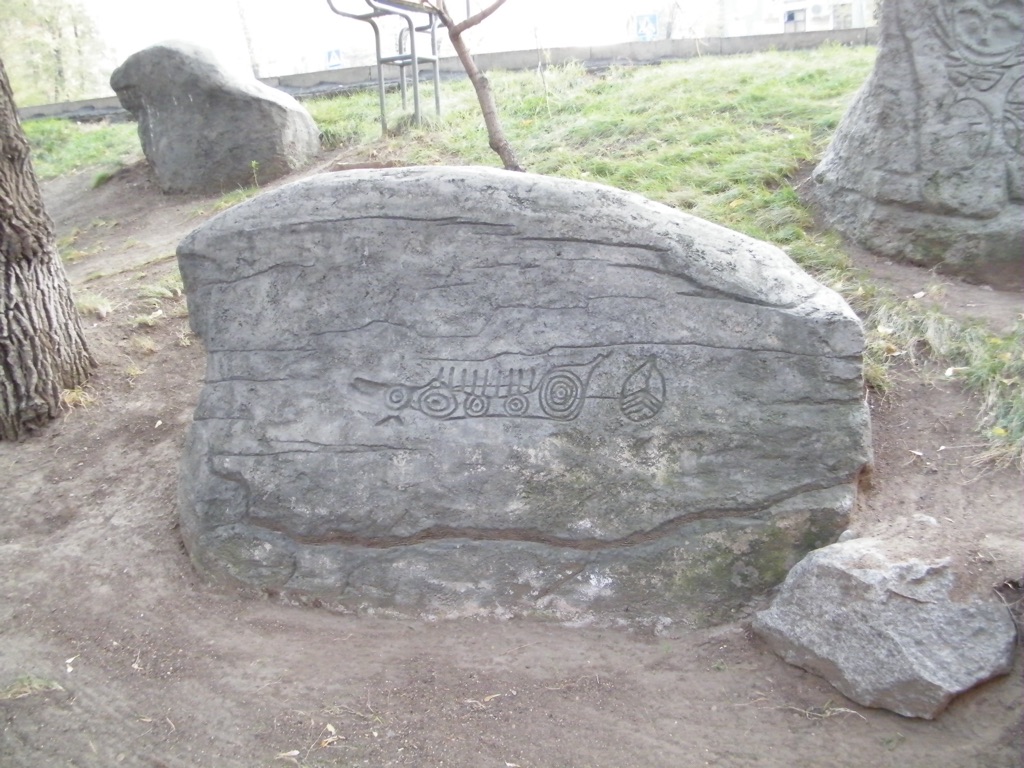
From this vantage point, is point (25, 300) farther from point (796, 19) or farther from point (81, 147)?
point (796, 19)

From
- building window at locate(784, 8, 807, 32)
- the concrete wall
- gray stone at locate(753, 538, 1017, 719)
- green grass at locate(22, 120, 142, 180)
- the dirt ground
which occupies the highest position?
building window at locate(784, 8, 807, 32)

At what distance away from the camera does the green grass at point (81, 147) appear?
931 centimetres

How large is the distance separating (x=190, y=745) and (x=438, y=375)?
1.33 m

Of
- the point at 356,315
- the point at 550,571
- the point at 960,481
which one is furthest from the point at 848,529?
the point at 356,315

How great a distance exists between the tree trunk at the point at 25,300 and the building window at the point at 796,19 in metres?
15.1

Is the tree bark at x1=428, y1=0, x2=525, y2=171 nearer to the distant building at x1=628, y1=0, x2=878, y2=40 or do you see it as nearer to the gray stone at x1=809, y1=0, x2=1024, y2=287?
the gray stone at x1=809, y1=0, x2=1024, y2=287

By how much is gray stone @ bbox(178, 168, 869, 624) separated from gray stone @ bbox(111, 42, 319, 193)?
4.59m

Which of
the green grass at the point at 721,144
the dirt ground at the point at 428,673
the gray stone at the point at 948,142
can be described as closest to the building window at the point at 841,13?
the green grass at the point at 721,144

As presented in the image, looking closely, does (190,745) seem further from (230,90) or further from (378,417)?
(230,90)

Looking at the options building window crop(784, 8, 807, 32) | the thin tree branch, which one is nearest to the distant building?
building window crop(784, 8, 807, 32)

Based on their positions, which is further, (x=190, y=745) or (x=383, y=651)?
(x=383, y=651)

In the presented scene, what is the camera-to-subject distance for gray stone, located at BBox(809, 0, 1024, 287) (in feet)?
14.0

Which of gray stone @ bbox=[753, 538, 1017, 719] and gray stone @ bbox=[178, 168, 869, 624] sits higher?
gray stone @ bbox=[178, 168, 869, 624]

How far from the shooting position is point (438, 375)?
9.87ft
